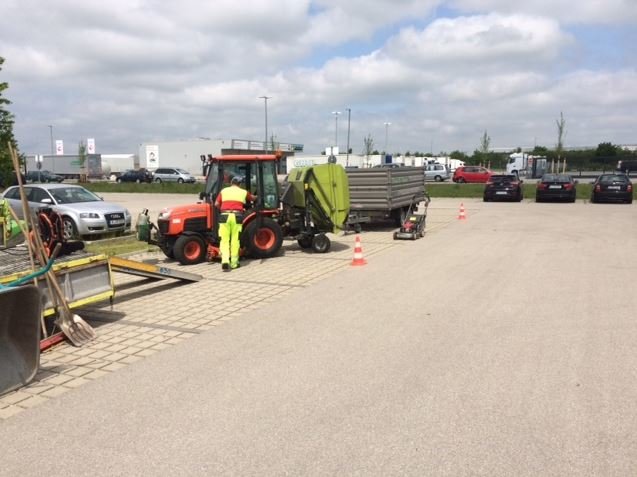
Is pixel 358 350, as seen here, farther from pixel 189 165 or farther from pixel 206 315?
pixel 189 165

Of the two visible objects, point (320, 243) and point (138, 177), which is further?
point (138, 177)

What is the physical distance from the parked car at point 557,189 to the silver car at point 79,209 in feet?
68.0

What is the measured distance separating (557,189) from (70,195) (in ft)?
72.8

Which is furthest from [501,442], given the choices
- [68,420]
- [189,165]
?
[189,165]

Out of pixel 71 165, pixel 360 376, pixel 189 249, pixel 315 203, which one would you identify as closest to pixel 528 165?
pixel 315 203

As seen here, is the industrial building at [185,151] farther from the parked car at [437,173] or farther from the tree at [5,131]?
the tree at [5,131]

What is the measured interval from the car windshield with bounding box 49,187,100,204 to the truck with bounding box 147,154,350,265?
17.7 ft

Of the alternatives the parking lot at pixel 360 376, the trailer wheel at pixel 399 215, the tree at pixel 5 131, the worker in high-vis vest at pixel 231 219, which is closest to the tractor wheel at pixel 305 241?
the worker in high-vis vest at pixel 231 219

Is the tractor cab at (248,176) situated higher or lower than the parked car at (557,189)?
higher

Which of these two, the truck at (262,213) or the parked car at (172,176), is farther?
the parked car at (172,176)

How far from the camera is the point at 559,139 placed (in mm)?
60156

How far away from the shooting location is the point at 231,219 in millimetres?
9836

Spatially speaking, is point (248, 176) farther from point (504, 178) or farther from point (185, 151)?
point (185, 151)

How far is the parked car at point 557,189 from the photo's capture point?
2711cm
